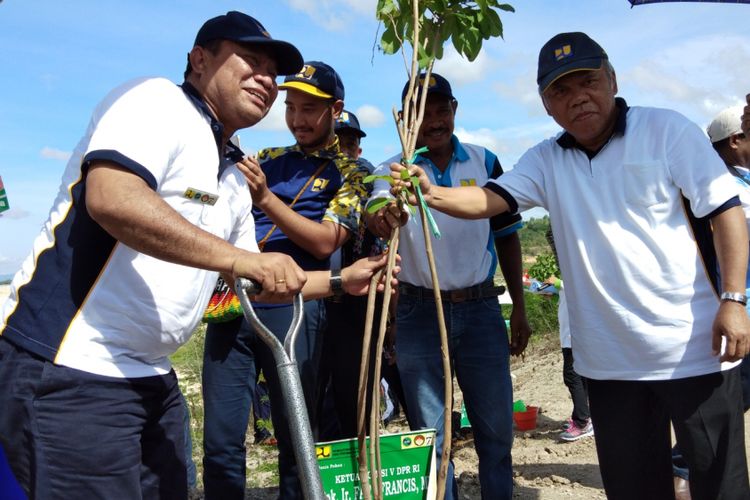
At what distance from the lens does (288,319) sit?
3146mm

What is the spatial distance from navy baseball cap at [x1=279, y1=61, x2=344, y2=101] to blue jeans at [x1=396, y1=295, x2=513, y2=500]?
44.2 inches

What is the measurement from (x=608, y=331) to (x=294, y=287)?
4.66 feet

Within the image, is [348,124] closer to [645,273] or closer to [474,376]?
[474,376]

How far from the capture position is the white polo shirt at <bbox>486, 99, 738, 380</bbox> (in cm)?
252

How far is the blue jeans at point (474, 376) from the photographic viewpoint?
3246 millimetres

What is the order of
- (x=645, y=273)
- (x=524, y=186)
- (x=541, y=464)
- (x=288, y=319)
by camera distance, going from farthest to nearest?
(x=541, y=464), (x=288, y=319), (x=524, y=186), (x=645, y=273)

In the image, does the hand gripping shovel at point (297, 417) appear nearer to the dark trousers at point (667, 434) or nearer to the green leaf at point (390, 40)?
the green leaf at point (390, 40)

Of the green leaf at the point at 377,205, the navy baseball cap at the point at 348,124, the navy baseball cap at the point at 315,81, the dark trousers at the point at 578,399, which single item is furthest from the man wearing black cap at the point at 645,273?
the dark trousers at the point at 578,399

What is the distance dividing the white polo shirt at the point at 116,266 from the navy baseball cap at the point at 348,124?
3.03 m

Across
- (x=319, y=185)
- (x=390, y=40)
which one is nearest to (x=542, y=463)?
(x=319, y=185)

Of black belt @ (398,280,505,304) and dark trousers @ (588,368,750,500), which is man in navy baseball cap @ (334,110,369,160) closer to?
black belt @ (398,280,505,304)

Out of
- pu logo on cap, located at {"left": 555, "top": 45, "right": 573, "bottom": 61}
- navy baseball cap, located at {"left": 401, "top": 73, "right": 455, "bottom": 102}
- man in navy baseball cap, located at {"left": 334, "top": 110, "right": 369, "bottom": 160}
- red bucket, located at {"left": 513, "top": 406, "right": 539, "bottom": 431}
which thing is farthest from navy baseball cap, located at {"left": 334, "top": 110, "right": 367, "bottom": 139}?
red bucket, located at {"left": 513, "top": 406, "right": 539, "bottom": 431}

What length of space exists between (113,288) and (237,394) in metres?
1.42

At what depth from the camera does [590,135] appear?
271 cm
